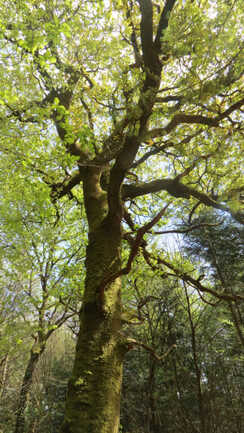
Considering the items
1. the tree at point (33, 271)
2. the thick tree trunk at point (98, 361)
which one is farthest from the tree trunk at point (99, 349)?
the tree at point (33, 271)

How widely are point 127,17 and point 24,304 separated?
7.88 meters

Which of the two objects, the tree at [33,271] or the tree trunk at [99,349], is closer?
the tree trunk at [99,349]

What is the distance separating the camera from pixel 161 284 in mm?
5918

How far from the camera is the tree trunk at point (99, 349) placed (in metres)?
1.56

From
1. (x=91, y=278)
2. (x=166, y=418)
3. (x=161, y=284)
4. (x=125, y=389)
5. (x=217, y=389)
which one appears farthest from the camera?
(x=125, y=389)

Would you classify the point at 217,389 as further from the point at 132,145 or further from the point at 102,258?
the point at 132,145

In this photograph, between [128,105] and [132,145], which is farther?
[128,105]

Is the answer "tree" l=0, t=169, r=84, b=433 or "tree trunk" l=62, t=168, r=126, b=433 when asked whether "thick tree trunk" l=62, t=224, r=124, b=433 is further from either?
"tree" l=0, t=169, r=84, b=433

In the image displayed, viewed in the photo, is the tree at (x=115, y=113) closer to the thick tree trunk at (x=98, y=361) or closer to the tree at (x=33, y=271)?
the thick tree trunk at (x=98, y=361)

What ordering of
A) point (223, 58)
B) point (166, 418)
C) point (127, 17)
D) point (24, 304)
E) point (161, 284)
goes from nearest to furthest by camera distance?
1. point (223, 58)
2. point (127, 17)
3. point (161, 284)
4. point (166, 418)
5. point (24, 304)

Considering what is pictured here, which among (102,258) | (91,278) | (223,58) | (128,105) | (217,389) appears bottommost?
(217,389)

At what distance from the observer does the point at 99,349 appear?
183 cm

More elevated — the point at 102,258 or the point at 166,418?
the point at 102,258

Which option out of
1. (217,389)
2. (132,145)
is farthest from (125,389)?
(132,145)
